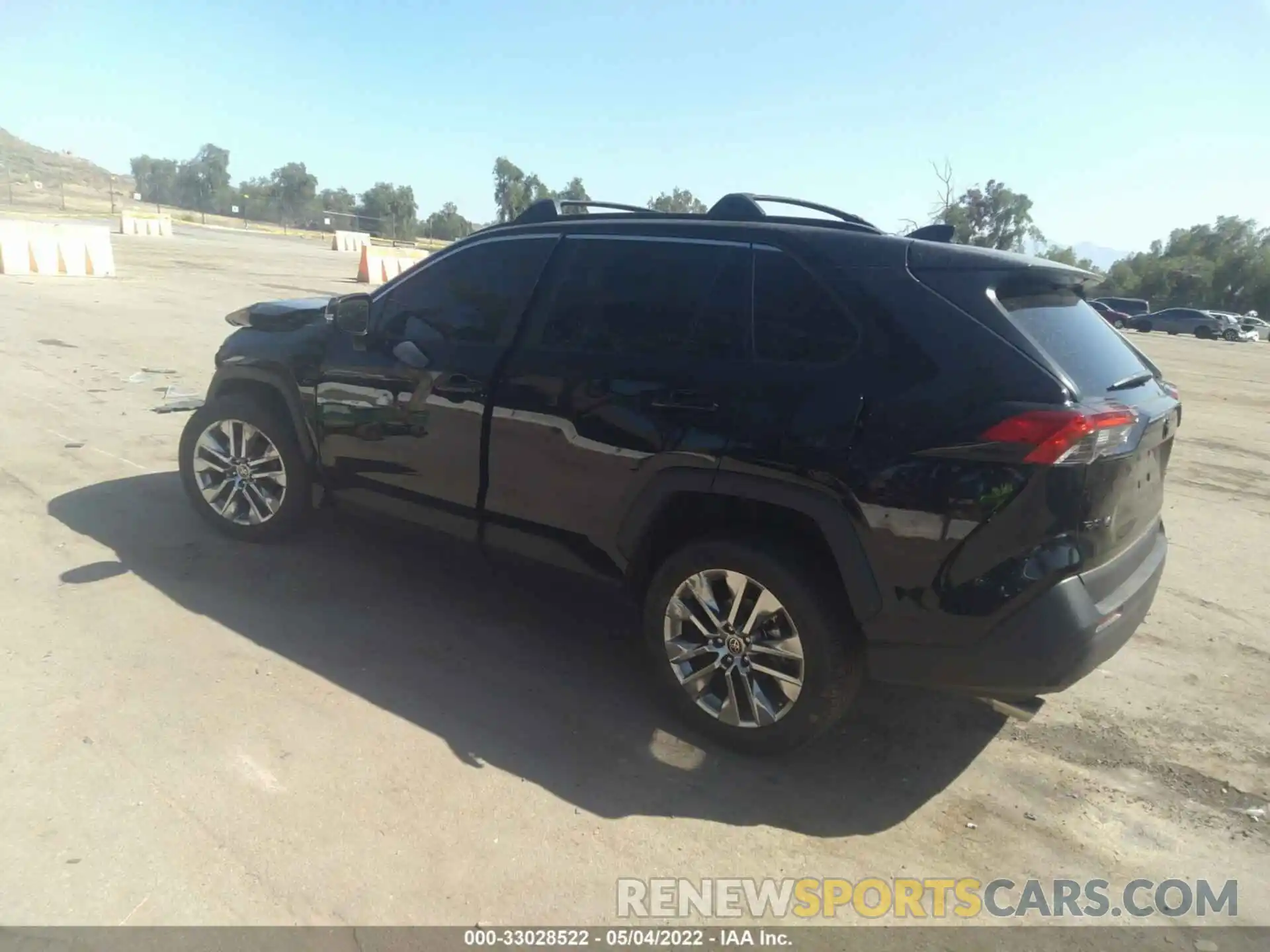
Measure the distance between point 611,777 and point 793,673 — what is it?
2.53ft

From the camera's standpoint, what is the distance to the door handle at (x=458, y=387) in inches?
153

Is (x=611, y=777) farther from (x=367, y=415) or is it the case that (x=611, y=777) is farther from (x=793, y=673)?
(x=367, y=415)

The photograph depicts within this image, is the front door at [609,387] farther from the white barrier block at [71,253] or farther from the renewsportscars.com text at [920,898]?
the white barrier block at [71,253]

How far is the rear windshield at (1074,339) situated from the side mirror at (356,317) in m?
3.04

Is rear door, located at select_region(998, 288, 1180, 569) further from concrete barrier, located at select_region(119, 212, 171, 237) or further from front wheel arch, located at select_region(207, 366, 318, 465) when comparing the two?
concrete barrier, located at select_region(119, 212, 171, 237)

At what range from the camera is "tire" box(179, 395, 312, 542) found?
15.4 feet

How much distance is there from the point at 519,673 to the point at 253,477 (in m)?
2.13

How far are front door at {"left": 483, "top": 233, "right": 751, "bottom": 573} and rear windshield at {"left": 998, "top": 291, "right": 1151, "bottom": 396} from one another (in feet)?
3.21

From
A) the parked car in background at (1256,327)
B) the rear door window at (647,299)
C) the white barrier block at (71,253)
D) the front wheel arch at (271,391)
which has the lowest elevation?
the parked car in background at (1256,327)

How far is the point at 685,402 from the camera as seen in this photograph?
3.26 meters

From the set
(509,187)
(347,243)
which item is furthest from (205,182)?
(347,243)

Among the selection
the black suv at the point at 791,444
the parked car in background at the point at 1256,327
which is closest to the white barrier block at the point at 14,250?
the black suv at the point at 791,444

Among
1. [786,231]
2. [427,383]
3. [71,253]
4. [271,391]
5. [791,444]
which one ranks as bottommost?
[71,253]

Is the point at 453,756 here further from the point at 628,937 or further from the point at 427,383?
the point at 427,383
